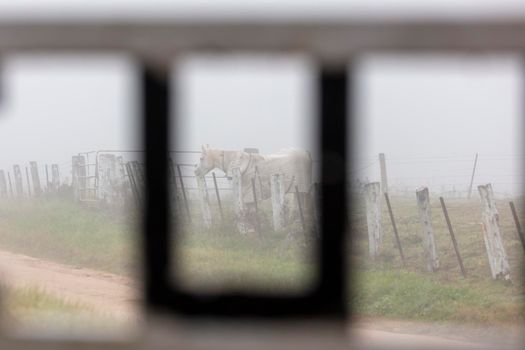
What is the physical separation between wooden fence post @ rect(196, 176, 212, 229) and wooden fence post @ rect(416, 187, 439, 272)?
6.36 m

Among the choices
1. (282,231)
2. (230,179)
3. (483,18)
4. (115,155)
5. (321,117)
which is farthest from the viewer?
(115,155)

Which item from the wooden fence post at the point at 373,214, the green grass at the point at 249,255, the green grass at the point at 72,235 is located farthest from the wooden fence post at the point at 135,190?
the wooden fence post at the point at 373,214

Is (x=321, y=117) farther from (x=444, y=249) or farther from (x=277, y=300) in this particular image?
(x=444, y=249)

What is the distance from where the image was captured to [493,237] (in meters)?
13.4

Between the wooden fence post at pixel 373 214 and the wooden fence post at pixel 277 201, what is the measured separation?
302 cm

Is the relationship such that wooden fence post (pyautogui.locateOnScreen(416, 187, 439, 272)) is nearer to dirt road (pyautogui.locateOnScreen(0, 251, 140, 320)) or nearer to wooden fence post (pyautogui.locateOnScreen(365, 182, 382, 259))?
wooden fence post (pyautogui.locateOnScreen(365, 182, 382, 259))

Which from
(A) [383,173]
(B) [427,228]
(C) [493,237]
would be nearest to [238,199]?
(A) [383,173]

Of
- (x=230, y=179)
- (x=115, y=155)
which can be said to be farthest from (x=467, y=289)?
(x=115, y=155)

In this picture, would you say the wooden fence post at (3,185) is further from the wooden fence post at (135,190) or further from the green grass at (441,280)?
the green grass at (441,280)

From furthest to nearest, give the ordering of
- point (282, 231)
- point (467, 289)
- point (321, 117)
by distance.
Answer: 1. point (282, 231)
2. point (467, 289)
3. point (321, 117)

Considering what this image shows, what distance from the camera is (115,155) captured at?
71.9ft

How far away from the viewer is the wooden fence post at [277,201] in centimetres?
1908

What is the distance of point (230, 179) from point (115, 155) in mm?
3819

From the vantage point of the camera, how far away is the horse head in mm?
19219
